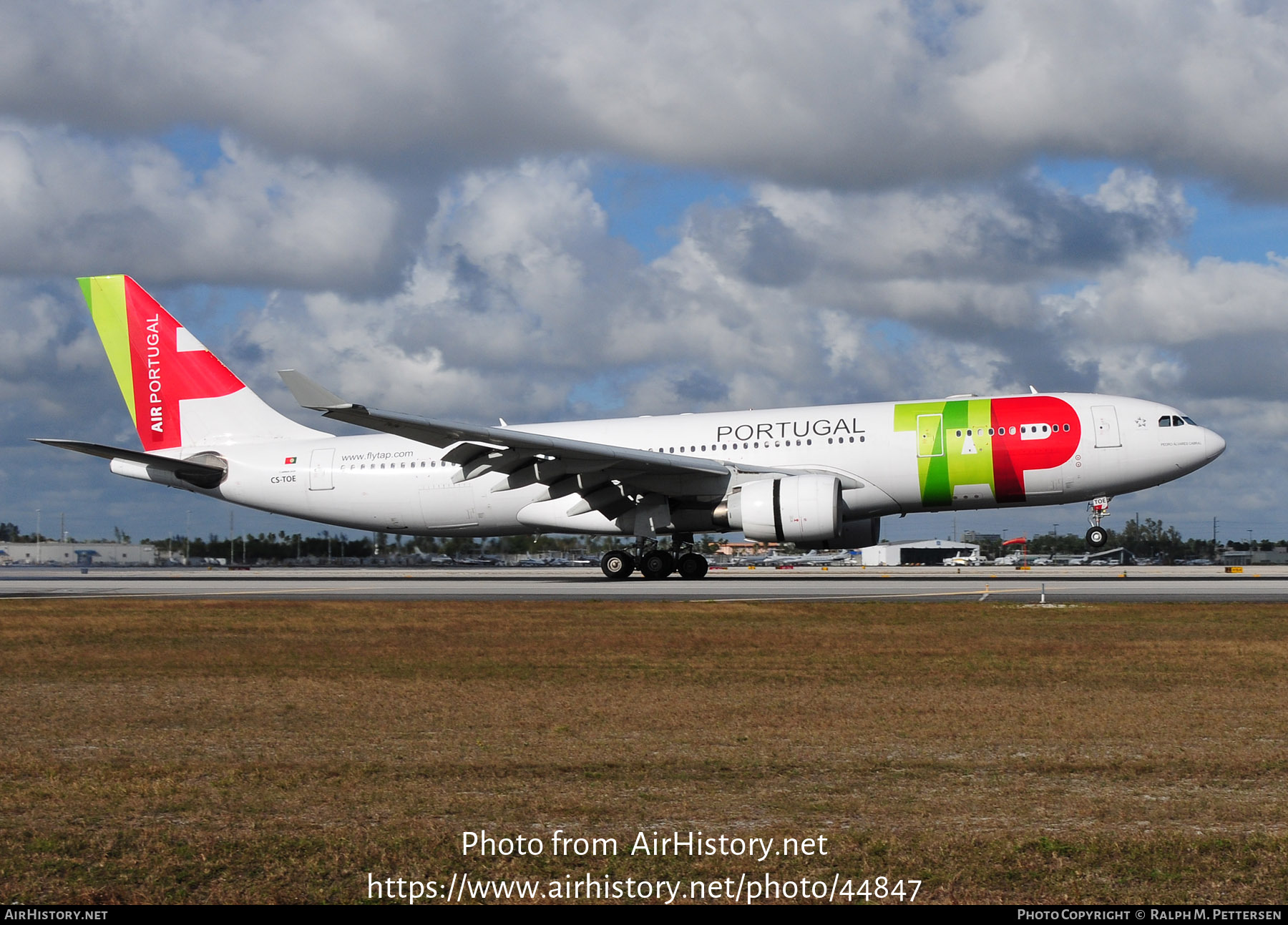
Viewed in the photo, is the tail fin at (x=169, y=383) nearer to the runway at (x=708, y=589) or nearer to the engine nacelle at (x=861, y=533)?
the runway at (x=708, y=589)

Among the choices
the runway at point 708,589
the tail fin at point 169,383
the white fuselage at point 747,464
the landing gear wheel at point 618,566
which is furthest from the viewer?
the tail fin at point 169,383

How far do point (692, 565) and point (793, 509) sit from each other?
Answer: 18.4ft

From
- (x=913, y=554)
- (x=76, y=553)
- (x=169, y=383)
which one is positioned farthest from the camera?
(x=76, y=553)

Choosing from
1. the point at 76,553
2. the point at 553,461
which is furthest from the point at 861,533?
the point at 76,553

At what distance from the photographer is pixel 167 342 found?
35.7m

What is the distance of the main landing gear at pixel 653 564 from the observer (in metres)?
31.4

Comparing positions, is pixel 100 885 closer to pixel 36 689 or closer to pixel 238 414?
pixel 36 689

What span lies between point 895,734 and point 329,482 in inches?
1096

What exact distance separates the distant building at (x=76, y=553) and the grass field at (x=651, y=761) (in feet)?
384

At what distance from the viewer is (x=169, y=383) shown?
35344 mm

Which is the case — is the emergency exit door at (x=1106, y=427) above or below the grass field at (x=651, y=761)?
above

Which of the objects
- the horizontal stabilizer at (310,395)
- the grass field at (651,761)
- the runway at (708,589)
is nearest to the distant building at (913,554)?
the runway at (708,589)

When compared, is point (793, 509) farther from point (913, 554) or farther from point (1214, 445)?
point (913, 554)

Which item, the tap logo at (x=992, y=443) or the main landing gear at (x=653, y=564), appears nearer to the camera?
the tap logo at (x=992, y=443)
